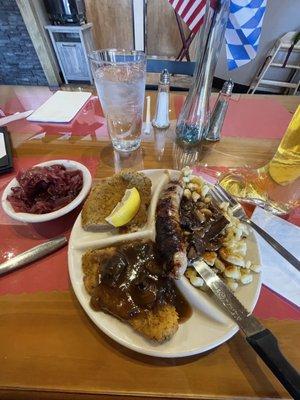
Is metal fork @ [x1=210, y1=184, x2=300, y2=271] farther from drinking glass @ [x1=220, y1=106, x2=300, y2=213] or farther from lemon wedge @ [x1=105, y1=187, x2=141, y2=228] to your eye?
lemon wedge @ [x1=105, y1=187, x2=141, y2=228]

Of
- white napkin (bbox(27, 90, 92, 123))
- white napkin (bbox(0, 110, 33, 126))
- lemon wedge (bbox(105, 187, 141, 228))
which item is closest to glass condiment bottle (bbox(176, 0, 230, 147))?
lemon wedge (bbox(105, 187, 141, 228))

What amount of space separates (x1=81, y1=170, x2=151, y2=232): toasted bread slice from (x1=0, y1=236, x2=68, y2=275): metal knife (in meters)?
0.09

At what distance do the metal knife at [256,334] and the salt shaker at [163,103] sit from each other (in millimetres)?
805

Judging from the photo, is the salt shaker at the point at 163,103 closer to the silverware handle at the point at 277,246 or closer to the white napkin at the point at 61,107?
the white napkin at the point at 61,107

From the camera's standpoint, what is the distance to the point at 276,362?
413 mm

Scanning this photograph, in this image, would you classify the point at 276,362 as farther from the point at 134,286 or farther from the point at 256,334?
the point at 134,286

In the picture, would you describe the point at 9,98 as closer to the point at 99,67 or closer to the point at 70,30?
the point at 99,67

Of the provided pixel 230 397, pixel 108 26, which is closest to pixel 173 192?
pixel 230 397

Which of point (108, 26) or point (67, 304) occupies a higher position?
point (67, 304)

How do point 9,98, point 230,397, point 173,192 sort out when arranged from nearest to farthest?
point 230,397, point 173,192, point 9,98

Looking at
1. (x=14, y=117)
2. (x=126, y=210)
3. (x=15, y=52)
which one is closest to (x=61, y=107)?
(x=14, y=117)

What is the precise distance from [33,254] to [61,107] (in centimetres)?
95

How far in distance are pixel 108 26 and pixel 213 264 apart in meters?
5.31

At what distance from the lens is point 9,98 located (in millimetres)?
1407
